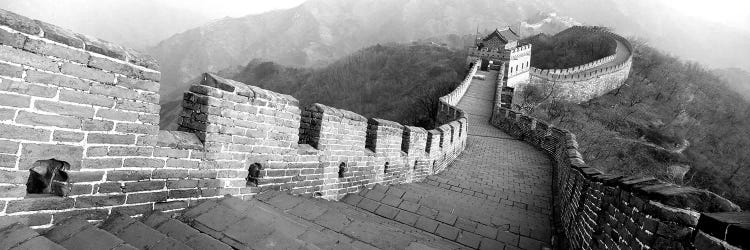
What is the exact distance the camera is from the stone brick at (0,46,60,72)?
6.54 feet

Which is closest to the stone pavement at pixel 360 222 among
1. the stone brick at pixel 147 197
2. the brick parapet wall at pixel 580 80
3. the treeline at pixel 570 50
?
the stone brick at pixel 147 197

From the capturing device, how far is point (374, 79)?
53562 millimetres

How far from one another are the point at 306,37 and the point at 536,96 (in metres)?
98.4

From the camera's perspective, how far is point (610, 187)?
356 centimetres

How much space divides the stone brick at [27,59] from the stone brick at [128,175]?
72 centimetres

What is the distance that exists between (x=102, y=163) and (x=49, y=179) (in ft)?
0.87

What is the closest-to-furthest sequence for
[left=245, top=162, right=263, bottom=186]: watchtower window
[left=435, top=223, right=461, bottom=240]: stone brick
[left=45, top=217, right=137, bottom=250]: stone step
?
1. [left=45, top=217, right=137, bottom=250]: stone step
2. [left=245, top=162, right=263, bottom=186]: watchtower window
3. [left=435, top=223, right=461, bottom=240]: stone brick

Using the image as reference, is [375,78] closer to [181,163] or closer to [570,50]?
[570,50]

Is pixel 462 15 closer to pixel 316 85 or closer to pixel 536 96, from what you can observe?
pixel 316 85

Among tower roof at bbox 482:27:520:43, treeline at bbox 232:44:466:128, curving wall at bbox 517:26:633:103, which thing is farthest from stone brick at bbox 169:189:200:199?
tower roof at bbox 482:27:520:43

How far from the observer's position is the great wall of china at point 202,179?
2.09 m

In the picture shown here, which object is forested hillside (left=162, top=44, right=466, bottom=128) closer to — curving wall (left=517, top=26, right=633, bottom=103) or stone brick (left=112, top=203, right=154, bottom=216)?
curving wall (left=517, top=26, right=633, bottom=103)

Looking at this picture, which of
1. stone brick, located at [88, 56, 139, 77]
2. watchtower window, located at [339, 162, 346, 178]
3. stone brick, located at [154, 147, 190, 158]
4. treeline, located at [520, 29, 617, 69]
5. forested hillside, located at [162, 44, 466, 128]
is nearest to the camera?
stone brick, located at [88, 56, 139, 77]

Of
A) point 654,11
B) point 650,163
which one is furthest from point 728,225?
point 654,11
